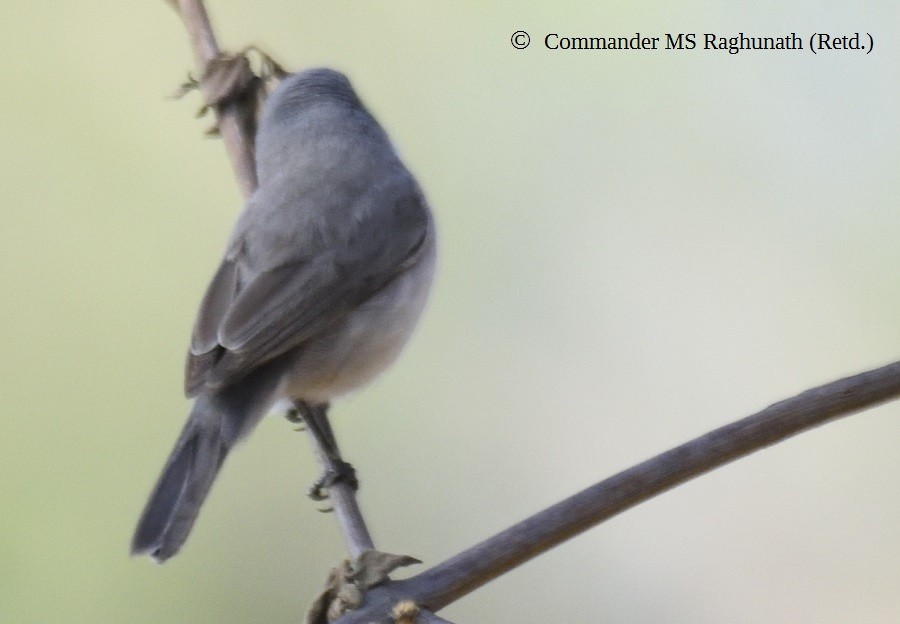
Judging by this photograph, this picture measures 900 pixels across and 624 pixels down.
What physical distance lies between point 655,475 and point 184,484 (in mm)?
614

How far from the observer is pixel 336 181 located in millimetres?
1746

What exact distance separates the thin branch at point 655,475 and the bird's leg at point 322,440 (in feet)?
1.92

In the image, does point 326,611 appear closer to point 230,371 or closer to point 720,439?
point 720,439

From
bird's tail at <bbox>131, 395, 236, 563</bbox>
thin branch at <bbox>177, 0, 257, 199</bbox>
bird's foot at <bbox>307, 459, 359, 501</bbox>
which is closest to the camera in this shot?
bird's tail at <bbox>131, 395, 236, 563</bbox>

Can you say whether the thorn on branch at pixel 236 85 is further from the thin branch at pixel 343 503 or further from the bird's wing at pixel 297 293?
the thin branch at pixel 343 503

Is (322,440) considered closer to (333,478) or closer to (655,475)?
(333,478)

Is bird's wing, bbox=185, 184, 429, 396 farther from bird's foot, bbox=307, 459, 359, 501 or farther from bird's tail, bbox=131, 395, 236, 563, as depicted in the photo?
bird's foot, bbox=307, 459, 359, 501

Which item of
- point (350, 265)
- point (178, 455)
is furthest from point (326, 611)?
point (350, 265)

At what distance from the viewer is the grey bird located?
1375 mm

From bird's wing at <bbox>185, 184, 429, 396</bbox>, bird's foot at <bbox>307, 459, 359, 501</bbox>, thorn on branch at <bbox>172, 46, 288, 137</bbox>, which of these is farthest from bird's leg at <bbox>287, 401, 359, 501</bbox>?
thorn on branch at <bbox>172, 46, 288, 137</bbox>

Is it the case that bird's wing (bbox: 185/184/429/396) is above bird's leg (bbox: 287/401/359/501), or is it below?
above

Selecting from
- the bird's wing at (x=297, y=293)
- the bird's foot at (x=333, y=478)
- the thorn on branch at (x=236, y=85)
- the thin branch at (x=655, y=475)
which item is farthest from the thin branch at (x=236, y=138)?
the thin branch at (x=655, y=475)

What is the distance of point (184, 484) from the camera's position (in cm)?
123

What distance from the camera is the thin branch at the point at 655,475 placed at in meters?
0.85
